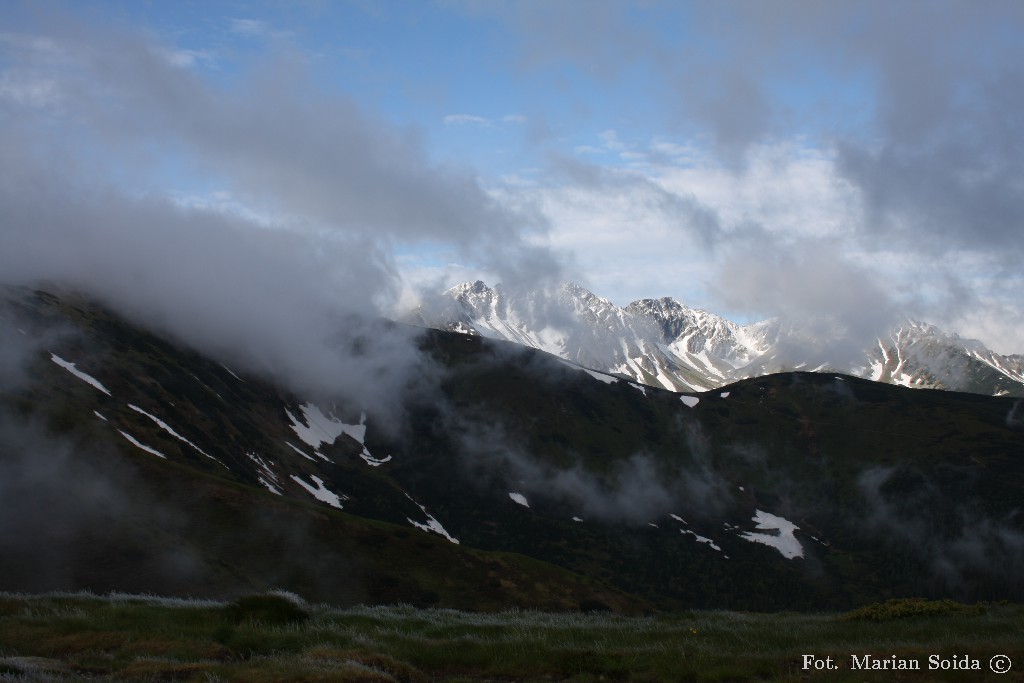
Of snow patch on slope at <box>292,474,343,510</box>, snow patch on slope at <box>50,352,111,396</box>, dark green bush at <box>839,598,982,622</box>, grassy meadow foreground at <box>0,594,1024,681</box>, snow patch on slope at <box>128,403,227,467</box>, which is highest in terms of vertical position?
snow patch on slope at <box>50,352,111,396</box>

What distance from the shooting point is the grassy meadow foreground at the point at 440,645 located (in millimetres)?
17344

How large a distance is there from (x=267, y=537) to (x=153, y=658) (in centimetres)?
7703

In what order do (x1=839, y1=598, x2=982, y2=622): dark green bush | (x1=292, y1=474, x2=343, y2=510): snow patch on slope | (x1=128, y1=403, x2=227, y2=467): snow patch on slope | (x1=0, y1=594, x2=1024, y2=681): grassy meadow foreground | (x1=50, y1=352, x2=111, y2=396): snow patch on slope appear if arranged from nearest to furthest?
(x1=0, y1=594, x2=1024, y2=681): grassy meadow foreground → (x1=839, y1=598, x2=982, y2=622): dark green bush → (x1=128, y1=403, x2=227, y2=467): snow patch on slope → (x1=50, y1=352, x2=111, y2=396): snow patch on slope → (x1=292, y1=474, x2=343, y2=510): snow patch on slope

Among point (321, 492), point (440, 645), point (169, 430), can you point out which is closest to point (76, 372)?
point (169, 430)

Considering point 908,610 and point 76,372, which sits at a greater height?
point 76,372

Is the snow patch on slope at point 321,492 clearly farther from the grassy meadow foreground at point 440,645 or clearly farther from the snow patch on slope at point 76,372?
the grassy meadow foreground at point 440,645

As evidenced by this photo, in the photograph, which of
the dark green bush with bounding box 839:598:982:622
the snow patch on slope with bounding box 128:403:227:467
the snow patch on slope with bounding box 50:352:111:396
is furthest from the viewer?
the snow patch on slope with bounding box 50:352:111:396

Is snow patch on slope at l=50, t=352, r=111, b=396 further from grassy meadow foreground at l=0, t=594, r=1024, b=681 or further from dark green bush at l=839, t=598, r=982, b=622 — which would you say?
dark green bush at l=839, t=598, r=982, b=622

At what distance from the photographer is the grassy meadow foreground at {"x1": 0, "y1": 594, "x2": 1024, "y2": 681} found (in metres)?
17.3

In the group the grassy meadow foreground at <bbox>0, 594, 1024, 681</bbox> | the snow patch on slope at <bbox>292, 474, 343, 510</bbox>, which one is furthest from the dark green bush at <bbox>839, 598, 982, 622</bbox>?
the snow patch on slope at <bbox>292, 474, 343, 510</bbox>

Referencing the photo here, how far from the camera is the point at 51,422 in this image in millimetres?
90438

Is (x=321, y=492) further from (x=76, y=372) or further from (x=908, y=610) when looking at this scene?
(x=908, y=610)

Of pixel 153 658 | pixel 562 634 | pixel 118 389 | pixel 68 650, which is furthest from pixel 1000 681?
pixel 118 389

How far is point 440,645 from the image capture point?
70.3 ft
